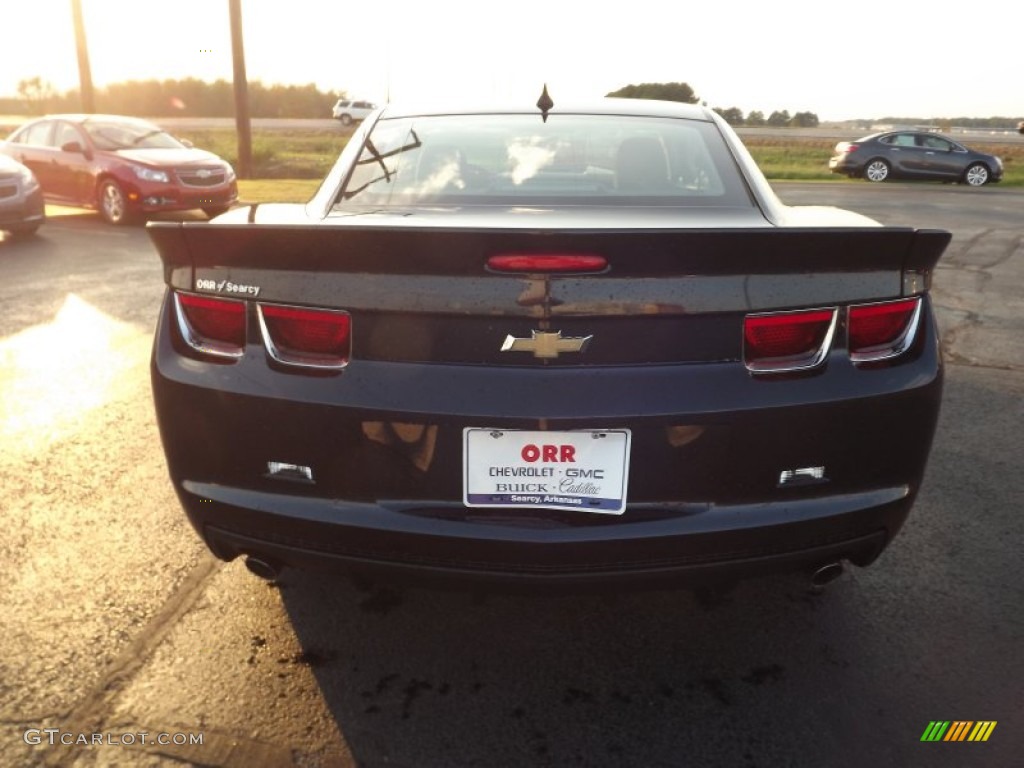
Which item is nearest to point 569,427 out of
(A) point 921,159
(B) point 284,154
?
(A) point 921,159

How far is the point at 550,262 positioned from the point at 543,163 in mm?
1169

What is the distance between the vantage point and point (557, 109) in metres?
3.41

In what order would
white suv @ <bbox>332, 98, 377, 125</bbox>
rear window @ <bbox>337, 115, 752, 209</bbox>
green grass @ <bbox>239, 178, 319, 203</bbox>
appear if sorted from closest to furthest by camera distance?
1. rear window @ <bbox>337, 115, 752, 209</bbox>
2. green grass @ <bbox>239, 178, 319, 203</bbox>
3. white suv @ <bbox>332, 98, 377, 125</bbox>

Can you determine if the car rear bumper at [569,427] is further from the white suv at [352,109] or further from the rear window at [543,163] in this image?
the white suv at [352,109]

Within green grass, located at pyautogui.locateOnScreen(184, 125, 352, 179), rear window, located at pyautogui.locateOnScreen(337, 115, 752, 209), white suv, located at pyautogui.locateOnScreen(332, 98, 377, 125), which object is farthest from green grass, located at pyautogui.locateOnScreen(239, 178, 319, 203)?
white suv, located at pyautogui.locateOnScreen(332, 98, 377, 125)

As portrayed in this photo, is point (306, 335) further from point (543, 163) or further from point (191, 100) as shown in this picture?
point (191, 100)

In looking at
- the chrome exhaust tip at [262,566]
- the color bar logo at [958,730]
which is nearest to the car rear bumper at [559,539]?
the chrome exhaust tip at [262,566]

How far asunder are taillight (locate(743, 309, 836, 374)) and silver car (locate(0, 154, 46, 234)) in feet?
34.6

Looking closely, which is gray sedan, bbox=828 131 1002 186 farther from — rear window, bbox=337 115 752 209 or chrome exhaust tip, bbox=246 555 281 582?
chrome exhaust tip, bbox=246 555 281 582

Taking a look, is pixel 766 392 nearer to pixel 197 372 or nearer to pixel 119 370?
pixel 197 372

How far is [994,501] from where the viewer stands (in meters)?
3.59

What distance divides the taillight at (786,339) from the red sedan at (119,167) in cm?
1170

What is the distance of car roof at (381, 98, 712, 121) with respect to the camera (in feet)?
11.0

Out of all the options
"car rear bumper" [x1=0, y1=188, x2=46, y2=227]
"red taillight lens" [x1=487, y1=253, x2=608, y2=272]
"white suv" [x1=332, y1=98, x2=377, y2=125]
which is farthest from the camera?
"white suv" [x1=332, y1=98, x2=377, y2=125]
